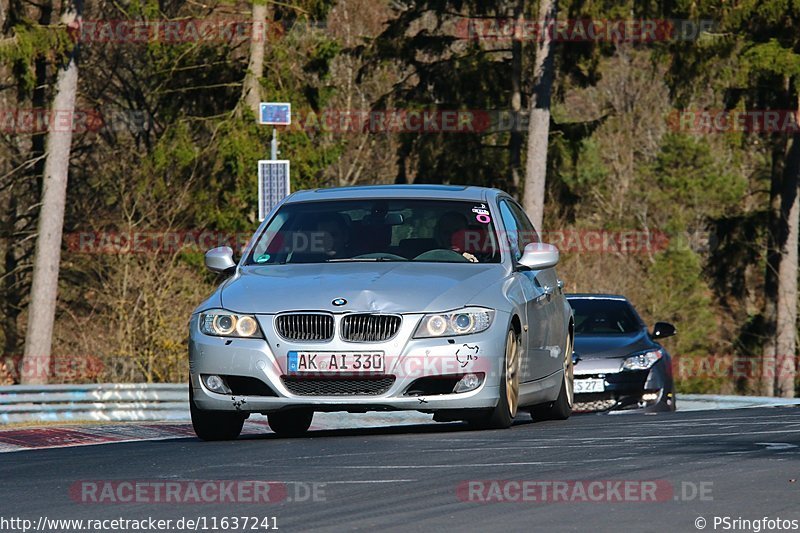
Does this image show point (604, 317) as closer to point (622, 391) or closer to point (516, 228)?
point (622, 391)

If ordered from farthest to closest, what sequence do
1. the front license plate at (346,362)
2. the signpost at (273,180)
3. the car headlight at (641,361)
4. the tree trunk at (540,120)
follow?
1. the tree trunk at (540,120)
2. the signpost at (273,180)
3. the car headlight at (641,361)
4. the front license plate at (346,362)

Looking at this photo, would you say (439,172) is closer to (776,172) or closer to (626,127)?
(776,172)

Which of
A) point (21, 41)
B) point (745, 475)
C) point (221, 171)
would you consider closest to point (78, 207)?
point (221, 171)

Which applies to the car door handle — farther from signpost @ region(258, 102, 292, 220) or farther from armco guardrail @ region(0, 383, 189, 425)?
signpost @ region(258, 102, 292, 220)

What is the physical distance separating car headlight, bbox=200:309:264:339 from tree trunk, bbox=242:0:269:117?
91.0 ft

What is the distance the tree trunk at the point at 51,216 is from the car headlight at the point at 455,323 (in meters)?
19.5

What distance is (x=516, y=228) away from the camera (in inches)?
511

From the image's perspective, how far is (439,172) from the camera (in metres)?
40.9

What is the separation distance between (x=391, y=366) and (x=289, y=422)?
2.28 m

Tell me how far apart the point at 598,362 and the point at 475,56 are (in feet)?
81.2

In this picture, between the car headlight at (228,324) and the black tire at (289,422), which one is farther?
the black tire at (289,422)

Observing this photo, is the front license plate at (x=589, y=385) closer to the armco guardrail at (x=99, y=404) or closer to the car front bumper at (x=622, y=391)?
the car front bumper at (x=622, y=391)

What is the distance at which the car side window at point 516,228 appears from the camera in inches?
486

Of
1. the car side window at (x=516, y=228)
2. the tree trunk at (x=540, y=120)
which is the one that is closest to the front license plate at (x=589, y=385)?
the car side window at (x=516, y=228)
